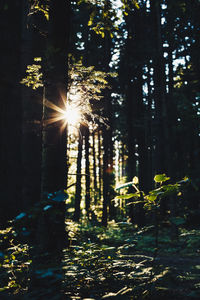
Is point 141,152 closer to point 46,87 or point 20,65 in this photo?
point 20,65

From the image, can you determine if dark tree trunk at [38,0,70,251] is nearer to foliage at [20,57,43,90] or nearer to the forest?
the forest

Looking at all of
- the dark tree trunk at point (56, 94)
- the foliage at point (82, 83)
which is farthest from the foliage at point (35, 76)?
the dark tree trunk at point (56, 94)

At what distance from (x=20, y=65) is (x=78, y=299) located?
20.5ft

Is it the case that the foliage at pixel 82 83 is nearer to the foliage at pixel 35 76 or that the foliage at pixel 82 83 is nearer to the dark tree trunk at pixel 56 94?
the foliage at pixel 35 76

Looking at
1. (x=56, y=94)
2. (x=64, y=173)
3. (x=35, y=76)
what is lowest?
(x=64, y=173)

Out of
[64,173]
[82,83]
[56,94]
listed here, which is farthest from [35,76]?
[64,173]

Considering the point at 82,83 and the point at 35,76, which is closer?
the point at 35,76

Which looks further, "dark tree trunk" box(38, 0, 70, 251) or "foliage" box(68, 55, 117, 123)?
"foliage" box(68, 55, 117, 123)

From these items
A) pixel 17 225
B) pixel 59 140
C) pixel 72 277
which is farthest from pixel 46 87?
pixel 72 277

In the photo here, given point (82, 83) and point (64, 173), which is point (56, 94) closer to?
point (64, 173)

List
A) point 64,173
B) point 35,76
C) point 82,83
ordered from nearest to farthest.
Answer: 1. point 64,173
2. point 35,76
3. point 82,83

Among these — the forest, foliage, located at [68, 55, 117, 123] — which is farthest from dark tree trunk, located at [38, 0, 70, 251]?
foliage, located at [68, 55, 117, 123]

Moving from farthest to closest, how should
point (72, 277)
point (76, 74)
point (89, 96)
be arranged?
1. point (89, 96)
2. point (76, 74)
3. point (72, 277)

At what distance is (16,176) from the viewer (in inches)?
248
